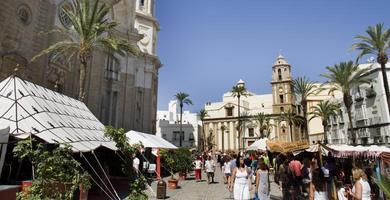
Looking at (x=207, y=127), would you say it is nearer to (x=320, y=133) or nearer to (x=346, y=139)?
(x=320, y=133)

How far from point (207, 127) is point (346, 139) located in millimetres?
38433

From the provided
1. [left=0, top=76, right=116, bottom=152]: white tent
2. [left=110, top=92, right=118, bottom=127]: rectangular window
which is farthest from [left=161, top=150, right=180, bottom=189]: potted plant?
[left=110, top=92, right=118, bottom=127]: rectangular window

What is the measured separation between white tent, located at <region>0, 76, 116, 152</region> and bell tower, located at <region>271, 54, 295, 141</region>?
2330 inches

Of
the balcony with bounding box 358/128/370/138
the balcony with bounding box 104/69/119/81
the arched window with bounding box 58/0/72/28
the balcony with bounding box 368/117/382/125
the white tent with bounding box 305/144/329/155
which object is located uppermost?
the arched window with bounding box 58/0/72/28

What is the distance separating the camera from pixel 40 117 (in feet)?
31.6

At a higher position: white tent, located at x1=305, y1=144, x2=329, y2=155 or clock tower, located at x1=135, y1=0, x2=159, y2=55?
clock tower, located at x1=135, y1=0, x2=159, y2=55

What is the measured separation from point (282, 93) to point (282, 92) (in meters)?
0.25

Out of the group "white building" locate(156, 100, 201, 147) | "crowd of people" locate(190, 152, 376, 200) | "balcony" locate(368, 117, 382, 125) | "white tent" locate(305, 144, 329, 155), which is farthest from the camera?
"white building" locate(156, 100, 201, 147)

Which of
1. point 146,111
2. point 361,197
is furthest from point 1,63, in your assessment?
point 146,111

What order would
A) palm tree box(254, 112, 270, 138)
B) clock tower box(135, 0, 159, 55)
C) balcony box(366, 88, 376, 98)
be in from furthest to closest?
palm tree box(254, 112, 270, 138) → clock tower box(135, 0, 159, 55) → balcony box(366, 88, 376, 98)

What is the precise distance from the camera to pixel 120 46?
20.0 meters

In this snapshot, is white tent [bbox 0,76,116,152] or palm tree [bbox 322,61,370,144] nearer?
white tent [bbox 0,76,116,152]

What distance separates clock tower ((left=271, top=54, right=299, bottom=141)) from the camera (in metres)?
66.3

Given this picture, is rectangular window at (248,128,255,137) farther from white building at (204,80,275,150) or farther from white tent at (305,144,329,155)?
white tent at (305,144,329,155)
